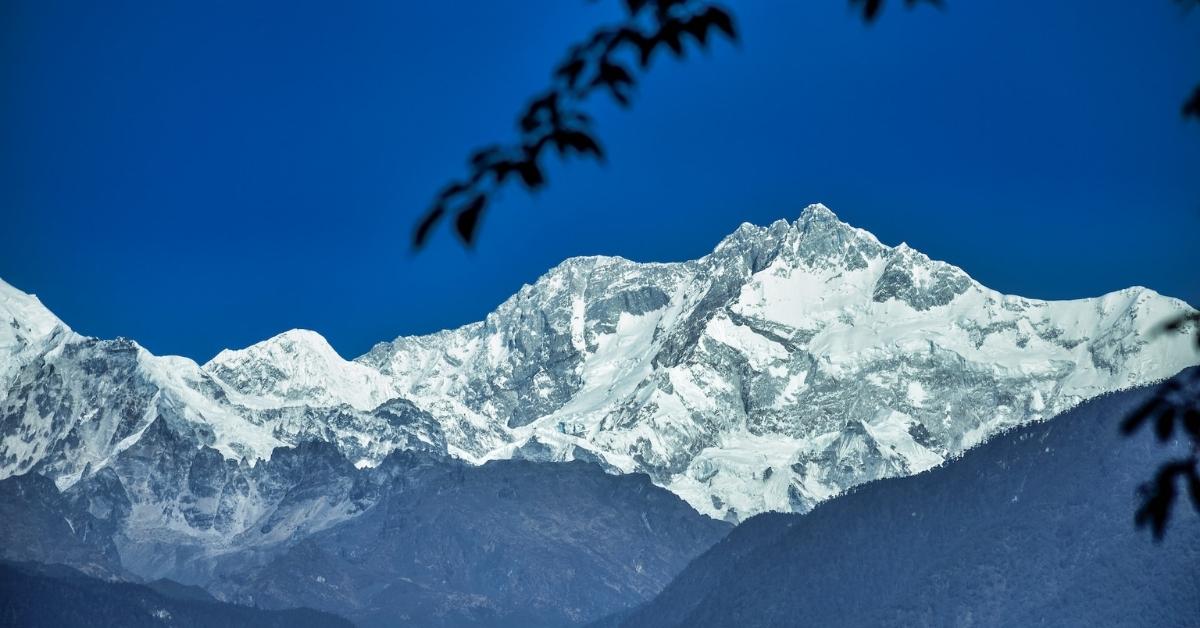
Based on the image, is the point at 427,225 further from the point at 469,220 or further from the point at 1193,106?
the point at 1193,106

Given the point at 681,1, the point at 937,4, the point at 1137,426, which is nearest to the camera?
the point at 1137,426

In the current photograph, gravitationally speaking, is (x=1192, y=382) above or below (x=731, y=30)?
below

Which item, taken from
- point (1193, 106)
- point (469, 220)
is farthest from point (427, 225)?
point (1193, 106)

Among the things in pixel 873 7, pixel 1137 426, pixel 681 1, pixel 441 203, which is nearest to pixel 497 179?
pixel 441 203

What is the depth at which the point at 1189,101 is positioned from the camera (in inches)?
376

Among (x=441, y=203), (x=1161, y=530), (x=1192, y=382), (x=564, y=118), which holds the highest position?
(x=564, y=118)

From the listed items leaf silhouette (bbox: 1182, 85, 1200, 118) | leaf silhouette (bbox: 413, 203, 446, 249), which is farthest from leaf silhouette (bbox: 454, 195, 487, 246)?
leaf silhouette (bbox: 1182, 85, 1200, 118)

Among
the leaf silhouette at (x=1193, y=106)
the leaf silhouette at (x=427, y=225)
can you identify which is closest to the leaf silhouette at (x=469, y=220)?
the leaf silhouette at (x=427, y=225)

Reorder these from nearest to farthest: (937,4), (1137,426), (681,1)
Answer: (1137,426) < (937,4) < (681,1)

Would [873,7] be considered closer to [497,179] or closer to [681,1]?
[681,1]

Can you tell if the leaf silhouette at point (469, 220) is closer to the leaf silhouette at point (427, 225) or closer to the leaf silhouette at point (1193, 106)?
the leaf silhouette at point (427, 225)

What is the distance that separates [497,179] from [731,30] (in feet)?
5.43

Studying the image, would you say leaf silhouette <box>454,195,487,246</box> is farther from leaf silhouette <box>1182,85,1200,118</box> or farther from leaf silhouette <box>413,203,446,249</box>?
leaf silhouette <box>1182,85,1200,118</box>

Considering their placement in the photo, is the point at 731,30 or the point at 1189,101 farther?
the point at 731,30
